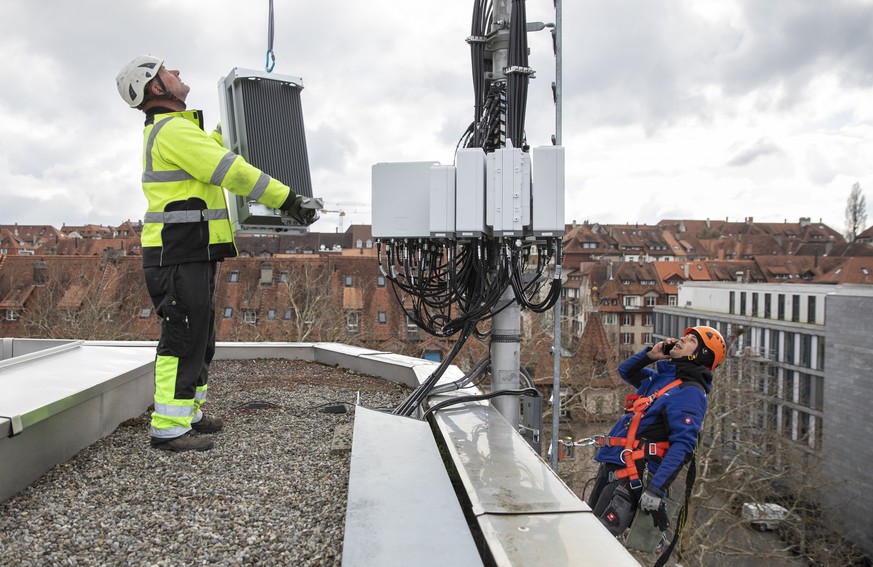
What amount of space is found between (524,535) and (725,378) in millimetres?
20747

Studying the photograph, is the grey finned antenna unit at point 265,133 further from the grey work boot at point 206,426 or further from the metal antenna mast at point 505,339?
the metal antenna mast at point 505,339

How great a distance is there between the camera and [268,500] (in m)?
2.67

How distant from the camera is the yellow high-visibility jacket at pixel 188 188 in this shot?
3.11 metres

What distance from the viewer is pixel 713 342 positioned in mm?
3465

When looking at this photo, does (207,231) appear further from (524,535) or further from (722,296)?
(722,296)

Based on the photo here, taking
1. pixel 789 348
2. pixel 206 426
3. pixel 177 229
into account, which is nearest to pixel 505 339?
pixel 206 426

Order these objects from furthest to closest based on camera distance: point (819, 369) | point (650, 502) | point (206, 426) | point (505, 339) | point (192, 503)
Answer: point (819, 369) < point (505, 339) < point (206, 426) < point (650, 502) < point (192, 503)

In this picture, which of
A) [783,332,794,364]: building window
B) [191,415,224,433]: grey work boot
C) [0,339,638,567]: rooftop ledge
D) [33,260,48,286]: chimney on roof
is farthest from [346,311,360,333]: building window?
[191,415,224,433]: grey work boot

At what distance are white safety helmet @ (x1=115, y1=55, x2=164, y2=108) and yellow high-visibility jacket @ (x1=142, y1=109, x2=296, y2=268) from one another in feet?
0.41

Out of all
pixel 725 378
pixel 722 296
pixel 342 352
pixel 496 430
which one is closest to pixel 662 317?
pixel 722 296

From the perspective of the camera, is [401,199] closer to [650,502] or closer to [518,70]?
[518,70]

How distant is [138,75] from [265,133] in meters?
0.71

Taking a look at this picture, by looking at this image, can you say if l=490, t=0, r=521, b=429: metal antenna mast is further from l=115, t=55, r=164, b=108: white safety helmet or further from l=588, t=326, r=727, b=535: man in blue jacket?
l=115, t=55, r=164, b=108: white safety helmet

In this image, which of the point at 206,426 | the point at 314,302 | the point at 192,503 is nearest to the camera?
the point at 192,503
